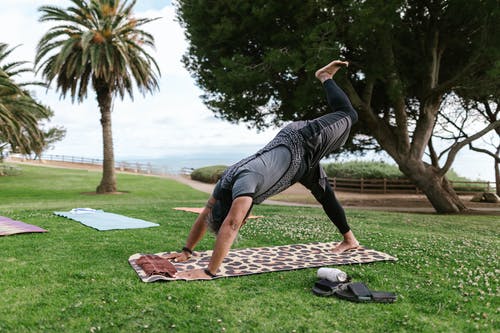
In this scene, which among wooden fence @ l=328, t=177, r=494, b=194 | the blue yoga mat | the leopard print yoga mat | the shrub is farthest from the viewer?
the shrub

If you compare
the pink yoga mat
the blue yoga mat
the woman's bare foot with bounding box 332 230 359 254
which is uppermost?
the woman's bare foot with bounding box 332 230 359 254

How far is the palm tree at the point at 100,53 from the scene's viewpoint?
67.5ft

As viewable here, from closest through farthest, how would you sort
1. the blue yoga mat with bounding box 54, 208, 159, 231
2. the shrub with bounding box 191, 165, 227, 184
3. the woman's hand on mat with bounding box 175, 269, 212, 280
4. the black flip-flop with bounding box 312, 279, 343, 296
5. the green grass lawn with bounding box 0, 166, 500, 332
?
the green grass lawn with bounding box 0, 166, 500, 332 → the black flip-flop with bounding box 312, 279, 343, 296 → the woman's hand on mat with bounding box 175, 269, 212, 280 → the blue yoga mat with bounding box 54, 208, 159, 231 → the shrub with bounding box 191, 165, 227, 184

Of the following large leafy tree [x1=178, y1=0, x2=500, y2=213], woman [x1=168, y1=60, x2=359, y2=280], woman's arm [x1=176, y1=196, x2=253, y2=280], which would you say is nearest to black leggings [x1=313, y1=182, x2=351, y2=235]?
woman [x1=168, y1=60, x2=359, y2=280]

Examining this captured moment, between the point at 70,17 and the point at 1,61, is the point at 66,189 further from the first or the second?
the point at 70,17

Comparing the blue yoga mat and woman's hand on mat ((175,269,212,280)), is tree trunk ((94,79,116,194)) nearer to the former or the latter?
the blue yoga mat

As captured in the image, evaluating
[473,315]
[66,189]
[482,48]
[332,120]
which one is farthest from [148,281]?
[66,189]

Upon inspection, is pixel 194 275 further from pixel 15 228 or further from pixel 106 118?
pixel 106 118

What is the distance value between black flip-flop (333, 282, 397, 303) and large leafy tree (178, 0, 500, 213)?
9.07 metres

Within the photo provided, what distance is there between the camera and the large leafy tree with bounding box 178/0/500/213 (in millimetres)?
12594

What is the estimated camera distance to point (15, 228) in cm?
715

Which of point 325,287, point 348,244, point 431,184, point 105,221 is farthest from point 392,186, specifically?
point 325,287

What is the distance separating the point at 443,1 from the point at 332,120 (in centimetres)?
1275

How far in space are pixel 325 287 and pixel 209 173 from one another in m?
28.8
